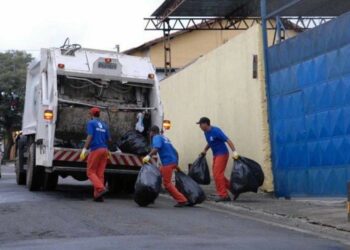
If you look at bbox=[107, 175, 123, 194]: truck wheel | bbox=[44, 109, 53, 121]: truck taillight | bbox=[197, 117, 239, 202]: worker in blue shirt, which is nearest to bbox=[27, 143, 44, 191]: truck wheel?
bbox=[107, 175, 123, 194]: truck wheel

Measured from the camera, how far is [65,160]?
12.3 meters

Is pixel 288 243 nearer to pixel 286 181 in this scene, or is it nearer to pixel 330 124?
pixel 330 124

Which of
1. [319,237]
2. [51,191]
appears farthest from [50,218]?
[51,191]

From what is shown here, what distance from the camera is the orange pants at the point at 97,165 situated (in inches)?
461

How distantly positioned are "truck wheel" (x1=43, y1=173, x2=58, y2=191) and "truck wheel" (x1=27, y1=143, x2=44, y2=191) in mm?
97

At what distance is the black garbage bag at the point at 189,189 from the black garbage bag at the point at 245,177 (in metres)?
0.71

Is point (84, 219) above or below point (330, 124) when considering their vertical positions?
below

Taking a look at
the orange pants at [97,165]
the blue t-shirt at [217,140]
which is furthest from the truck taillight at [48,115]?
the blue t-shirt at [217,140]

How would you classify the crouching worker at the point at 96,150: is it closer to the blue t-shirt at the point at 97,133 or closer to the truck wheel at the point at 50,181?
the blue t-shirt at the point at 97,133

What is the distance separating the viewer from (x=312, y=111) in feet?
38.3

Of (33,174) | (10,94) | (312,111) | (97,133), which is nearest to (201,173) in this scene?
(97,133)

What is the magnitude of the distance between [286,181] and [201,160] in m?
1.70

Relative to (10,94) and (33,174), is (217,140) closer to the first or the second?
(33,174)

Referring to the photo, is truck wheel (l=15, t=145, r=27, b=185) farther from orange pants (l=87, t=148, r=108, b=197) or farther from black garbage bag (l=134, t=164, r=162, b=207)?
black garbage bag (l=134, t=164, r=162, b=207)
